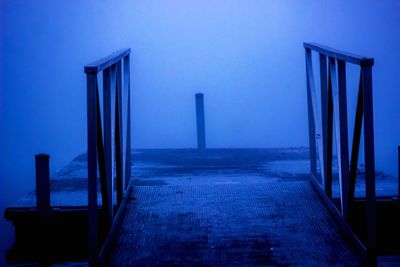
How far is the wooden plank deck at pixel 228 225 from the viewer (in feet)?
7.55

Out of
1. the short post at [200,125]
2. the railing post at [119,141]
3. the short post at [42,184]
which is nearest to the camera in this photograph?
the short post at [42,184]

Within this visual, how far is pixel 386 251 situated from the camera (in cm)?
279

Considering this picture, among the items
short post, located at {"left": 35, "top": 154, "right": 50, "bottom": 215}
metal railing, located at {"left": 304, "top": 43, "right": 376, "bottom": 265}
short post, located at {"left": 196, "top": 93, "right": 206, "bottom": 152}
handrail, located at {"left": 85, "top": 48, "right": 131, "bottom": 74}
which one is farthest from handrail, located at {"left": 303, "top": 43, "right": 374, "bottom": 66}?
short post, located at {"left": 196, "top": 93, "right": 206, "bottom": 152}

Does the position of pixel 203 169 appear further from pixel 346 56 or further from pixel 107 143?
pixel 346 56

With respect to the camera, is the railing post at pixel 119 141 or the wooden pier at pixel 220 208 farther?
the railing post at pixel 119 141

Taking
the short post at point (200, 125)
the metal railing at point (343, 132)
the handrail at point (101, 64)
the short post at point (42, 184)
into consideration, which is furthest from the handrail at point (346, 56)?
the short post at point (200, 125)

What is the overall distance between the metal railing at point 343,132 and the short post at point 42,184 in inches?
53.1

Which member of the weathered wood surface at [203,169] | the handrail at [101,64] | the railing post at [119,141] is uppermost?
the handrail at [101,64]

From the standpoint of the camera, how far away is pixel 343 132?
2.45m

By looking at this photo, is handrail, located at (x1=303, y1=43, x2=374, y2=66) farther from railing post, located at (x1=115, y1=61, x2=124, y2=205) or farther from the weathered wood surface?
railing post, located at (x1=115, y1=61, x2=124, y2=205)

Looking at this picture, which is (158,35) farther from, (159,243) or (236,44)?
(159,243)

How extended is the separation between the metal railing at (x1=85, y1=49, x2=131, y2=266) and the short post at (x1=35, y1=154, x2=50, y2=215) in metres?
0.23

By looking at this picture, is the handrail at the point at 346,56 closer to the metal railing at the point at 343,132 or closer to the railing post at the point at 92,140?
the metal railing at the point at 343,132

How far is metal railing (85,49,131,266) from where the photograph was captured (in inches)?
78.8
